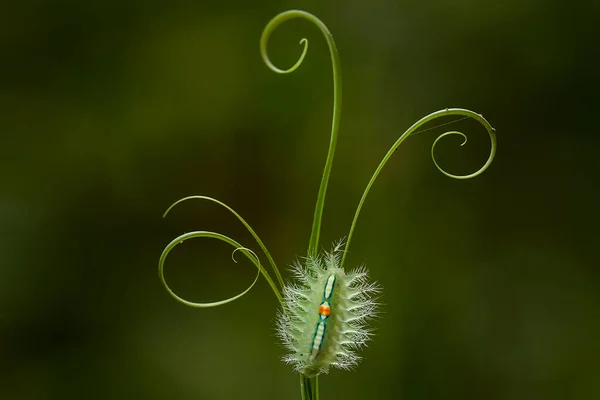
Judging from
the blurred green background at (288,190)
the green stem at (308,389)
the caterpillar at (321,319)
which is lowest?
the green stem at (308,389)

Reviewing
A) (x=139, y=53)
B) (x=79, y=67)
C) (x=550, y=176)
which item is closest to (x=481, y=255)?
(x=550, y=176)

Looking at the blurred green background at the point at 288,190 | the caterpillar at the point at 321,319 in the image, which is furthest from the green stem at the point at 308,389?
the blurred green background at the point at 288,190

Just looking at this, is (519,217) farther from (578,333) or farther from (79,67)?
(79,67)

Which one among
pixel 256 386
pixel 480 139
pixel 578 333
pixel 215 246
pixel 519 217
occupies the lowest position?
pixel 256 386

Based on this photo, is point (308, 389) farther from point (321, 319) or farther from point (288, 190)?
point (288, 190)

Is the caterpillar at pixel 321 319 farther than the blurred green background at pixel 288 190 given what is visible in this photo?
No

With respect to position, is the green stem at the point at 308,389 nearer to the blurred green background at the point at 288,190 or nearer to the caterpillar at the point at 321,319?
the caterpillar at the point at 321,319

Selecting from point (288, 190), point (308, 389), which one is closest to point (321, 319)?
point (308, 389)
